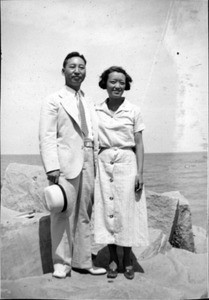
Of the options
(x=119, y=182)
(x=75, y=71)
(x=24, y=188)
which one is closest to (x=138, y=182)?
(x=119, y=182)

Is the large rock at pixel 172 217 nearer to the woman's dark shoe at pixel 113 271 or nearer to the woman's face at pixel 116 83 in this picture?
the woman's dark shoe at pixel 113 271

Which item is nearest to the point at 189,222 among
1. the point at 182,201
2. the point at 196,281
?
the point at 182,201

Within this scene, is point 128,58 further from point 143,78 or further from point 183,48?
point 183,48

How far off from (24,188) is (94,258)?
1506 mm

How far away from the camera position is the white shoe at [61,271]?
2908 millimetres

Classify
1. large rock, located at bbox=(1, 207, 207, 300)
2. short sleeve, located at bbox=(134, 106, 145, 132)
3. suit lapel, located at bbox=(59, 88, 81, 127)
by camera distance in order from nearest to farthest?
large rock, located at bbox=(1, 207, 207, 300), suit lapel, located at bbox=(59, 88, 81, 127), short sleeve, located at bbox=(134, 106, 145, 132)

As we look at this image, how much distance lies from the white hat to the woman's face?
3.11ft

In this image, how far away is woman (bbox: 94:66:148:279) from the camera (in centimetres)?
312

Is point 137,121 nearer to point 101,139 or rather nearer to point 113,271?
point 101,139

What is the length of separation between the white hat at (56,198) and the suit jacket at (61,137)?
157mm

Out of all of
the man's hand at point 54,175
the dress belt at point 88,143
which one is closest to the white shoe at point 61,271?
the man's hand at point 54,175

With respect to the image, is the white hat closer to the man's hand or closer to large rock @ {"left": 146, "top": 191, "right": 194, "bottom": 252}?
the man's hand

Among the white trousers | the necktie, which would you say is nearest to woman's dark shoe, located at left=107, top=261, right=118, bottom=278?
the white trousers

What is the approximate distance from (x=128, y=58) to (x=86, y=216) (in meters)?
2.02
